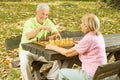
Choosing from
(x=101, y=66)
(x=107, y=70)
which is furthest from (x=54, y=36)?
(x=101, y=66)

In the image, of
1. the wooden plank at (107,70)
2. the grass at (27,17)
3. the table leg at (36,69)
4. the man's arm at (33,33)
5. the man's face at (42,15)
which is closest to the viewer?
the wooden plank at (107,70)

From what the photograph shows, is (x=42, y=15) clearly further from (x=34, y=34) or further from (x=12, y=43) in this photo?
(x=12, y=43)

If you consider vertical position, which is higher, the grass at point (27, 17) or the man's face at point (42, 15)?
the man's face at point (42, 15)

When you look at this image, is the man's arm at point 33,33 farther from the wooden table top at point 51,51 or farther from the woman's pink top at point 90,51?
the woman's pink top at point 90,51

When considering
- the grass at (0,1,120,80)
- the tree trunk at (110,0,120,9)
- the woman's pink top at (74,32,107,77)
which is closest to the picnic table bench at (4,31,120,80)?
the woman's pink top at (74,32,107,77)

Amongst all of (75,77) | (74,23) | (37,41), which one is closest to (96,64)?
(75,77)

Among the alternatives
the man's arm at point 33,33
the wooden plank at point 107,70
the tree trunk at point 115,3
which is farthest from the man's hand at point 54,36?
the tree trunk at point 115,3

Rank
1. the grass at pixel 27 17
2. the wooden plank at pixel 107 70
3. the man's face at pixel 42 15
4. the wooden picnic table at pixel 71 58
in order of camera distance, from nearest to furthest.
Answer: the wooden plank at pixel 107 70, the wooden picnic table at pixel 71 58, the man's face at pixel 42 15, the grass at pixel 27 17

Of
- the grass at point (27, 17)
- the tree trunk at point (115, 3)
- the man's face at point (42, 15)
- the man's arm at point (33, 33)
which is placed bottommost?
the tree trunk at point (115, 3)

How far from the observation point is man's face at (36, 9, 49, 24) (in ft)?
20.6

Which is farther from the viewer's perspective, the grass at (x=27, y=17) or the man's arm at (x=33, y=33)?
the grass at (x=27, y=17)

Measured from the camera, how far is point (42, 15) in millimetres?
6359

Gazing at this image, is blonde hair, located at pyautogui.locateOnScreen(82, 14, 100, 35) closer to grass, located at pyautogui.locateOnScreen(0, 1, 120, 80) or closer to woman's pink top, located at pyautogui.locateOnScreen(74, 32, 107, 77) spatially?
woman's pink top, located at pyautogui.locateOnScreen(74, 32, 107, 77)

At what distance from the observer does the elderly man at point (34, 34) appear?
6.19 meters
